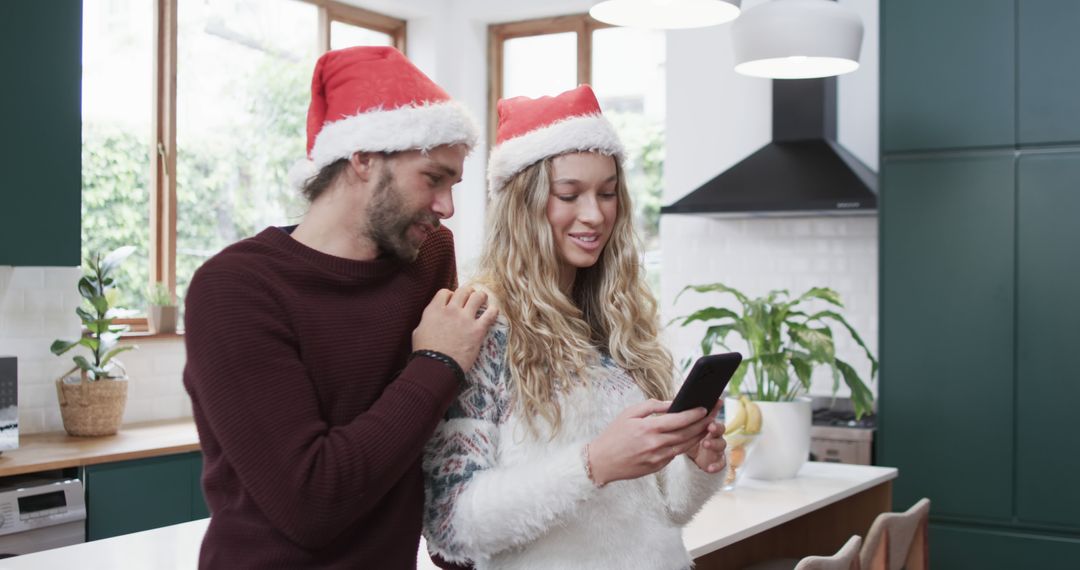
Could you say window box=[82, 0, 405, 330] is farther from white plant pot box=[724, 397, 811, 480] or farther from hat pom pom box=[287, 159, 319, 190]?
hat pom pom box=[287, 159, 319, 190]

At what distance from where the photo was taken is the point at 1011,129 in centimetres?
400

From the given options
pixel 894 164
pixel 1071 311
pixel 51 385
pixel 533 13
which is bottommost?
pixel 51 385

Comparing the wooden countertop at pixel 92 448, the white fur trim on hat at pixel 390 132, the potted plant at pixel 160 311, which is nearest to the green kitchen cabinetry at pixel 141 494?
the wooden countertop at pixel 92 448

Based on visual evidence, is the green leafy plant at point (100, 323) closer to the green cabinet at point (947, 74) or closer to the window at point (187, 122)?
the window at point (187, 122)

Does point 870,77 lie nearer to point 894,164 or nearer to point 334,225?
point 894,164

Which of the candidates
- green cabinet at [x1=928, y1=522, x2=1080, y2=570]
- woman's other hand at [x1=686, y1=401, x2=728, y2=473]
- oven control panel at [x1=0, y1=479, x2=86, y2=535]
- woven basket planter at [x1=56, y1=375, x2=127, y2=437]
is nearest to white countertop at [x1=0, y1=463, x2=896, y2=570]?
woman's other hand at [x1=686, y1=401, x2=728, y2=473]

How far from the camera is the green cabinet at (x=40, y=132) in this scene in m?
3.94

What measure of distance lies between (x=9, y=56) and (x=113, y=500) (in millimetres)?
1633

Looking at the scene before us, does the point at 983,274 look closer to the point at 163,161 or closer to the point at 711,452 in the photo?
the point at 711,452

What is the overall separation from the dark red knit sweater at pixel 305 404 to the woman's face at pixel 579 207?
38 centimetres

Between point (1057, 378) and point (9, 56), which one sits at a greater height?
point (9, 56)

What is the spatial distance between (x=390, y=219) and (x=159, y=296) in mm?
3812

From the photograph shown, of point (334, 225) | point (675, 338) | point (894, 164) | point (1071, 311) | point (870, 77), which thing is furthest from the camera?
point (675, 338)

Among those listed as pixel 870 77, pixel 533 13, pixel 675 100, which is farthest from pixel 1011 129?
pixel 533 13
